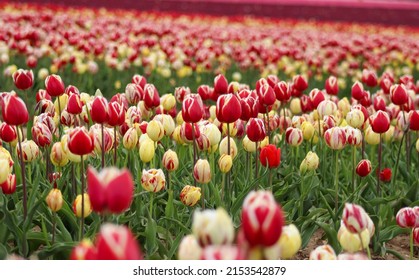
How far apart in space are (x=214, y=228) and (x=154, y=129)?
5.64 ft

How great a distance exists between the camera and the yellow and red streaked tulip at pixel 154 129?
305cm

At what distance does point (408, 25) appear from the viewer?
61.5 ft

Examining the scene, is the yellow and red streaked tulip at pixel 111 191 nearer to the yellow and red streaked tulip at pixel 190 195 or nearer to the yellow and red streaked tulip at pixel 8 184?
the yellow and red streaked tulip at pixel 8 184

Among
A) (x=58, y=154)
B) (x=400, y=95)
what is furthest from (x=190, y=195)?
(x=400, y=95)

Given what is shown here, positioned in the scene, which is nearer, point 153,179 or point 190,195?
point 153,179

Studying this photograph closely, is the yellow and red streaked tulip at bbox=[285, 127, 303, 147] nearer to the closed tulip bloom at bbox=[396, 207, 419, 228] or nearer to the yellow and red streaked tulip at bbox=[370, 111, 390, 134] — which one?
the yellow and red streaked tulip at bbox=[370, 111, 390, 134]

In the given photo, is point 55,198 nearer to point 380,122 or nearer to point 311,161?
point 311,161

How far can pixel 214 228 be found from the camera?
53.7 inches

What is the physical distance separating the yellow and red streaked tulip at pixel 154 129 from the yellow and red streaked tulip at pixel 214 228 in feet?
5.53

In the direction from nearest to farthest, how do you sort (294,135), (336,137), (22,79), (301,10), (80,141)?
(80,141) < (336,137) < (22,79) < (294,135) < (301,10)
